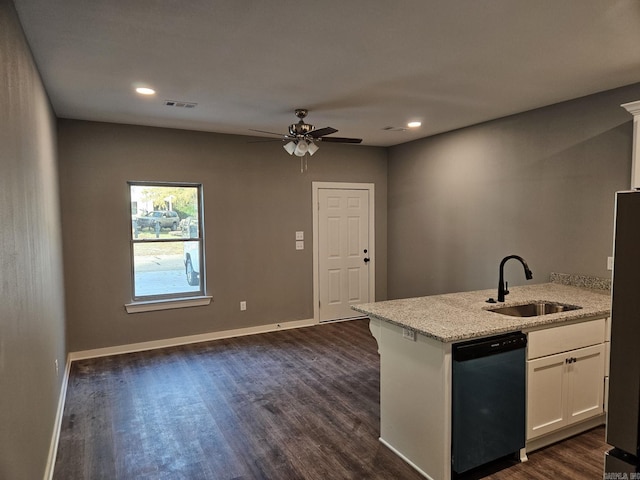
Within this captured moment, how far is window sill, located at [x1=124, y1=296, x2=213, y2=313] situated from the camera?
15.9 ft

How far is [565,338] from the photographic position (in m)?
2.69

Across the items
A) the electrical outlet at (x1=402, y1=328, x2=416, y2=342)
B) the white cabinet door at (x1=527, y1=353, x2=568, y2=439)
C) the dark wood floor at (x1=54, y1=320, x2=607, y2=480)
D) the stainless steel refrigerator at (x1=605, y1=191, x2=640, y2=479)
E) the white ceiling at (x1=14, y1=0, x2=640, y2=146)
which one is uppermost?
the white ceiling at (x1=14, y1=0, x2=640, y2=146)

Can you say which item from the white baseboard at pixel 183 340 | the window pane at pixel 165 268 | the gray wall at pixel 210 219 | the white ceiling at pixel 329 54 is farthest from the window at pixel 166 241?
the white ceiling at pixel 329 54

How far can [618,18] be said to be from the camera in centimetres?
227

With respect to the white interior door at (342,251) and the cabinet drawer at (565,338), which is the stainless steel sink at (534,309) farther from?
the white interior door at (342,251)

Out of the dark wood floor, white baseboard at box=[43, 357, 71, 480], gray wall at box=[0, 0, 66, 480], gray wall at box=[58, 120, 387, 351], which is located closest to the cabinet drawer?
the dark wood floor

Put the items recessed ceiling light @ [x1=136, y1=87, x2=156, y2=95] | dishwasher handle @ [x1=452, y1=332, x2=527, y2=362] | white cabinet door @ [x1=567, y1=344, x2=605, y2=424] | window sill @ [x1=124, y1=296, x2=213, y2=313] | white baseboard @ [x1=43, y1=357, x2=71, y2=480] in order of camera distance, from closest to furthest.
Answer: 1. dishwasher handle @ [x1=452, y1=332, x2=527, y2=362]
2. white baseboard @ [x1=43, y1=357, x2=71, y2=480]
3. white cabinet door @ [x1=567, y1=344, x2=605, y2=424]
4. recessed ceiling light @ [x1=136, y1=87, x2=156, y2=95]
5. window sill @ [x1=124, y1=296, x2=213, y2=313]

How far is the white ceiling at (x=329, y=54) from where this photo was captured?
215cm

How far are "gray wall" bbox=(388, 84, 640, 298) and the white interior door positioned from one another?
484mm

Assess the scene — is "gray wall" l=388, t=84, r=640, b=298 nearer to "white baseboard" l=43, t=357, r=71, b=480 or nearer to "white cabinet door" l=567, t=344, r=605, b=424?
"white cabinet door" l=567, t=344, r=605, b=424

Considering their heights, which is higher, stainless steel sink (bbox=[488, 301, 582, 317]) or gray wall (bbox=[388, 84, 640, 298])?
gray wall (bbox=[388, 84, 640, 298])

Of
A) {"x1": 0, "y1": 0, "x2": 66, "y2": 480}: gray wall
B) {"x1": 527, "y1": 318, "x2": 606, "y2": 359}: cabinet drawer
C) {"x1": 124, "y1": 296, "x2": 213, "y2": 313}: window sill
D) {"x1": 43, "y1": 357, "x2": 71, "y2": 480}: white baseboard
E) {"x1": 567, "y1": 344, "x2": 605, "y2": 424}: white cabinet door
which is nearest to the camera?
{"x1": 0, "y1": 0, "x2": 66, "y2": 480}: gray wall

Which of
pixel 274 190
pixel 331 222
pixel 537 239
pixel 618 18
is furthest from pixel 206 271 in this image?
pixel 618 18

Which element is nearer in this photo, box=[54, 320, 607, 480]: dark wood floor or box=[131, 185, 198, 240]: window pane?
box=[54, 320, 607, 480]: dark wood floor
